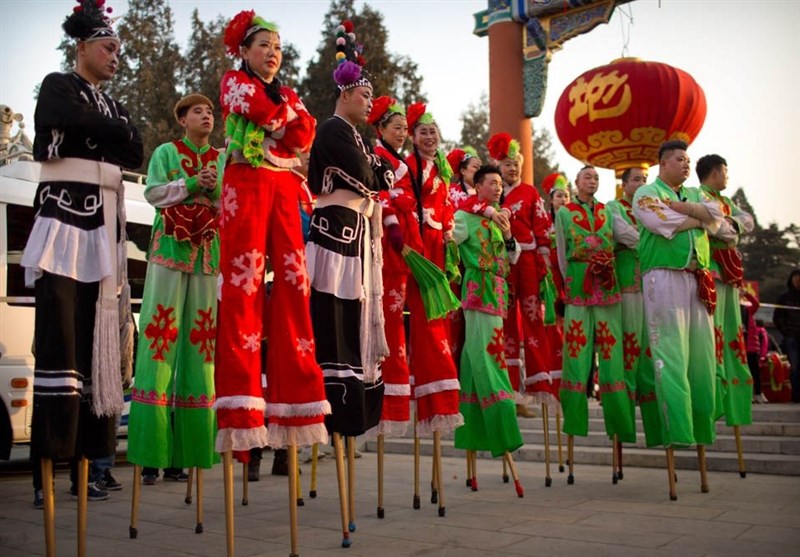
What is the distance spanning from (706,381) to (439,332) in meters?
1.94

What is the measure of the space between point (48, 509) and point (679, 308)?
4.11m

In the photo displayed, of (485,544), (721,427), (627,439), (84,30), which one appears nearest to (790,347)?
(721,427)

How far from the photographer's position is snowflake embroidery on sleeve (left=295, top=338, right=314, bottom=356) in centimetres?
371

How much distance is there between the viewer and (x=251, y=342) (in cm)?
361

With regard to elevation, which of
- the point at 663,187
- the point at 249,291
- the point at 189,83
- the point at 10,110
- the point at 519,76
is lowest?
the point at 249,291

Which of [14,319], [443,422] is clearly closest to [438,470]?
[443,422]

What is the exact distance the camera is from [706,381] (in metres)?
5.52

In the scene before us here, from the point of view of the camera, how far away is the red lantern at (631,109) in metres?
13.9

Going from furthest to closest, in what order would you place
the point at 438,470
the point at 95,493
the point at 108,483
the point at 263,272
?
the point at 108,483 < the point at 95,493 < the point at 438,470 < the point at 263,272

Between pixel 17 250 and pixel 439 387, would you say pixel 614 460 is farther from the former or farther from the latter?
pixel 17 250

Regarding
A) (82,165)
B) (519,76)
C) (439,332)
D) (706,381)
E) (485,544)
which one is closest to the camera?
(82,165)

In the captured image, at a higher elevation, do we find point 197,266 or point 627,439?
point 197,266

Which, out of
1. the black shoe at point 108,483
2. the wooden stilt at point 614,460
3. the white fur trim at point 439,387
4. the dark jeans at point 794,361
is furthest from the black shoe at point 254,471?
the dark jeans at point 794,361

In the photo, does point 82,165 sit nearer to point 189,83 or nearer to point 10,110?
point 10,110
